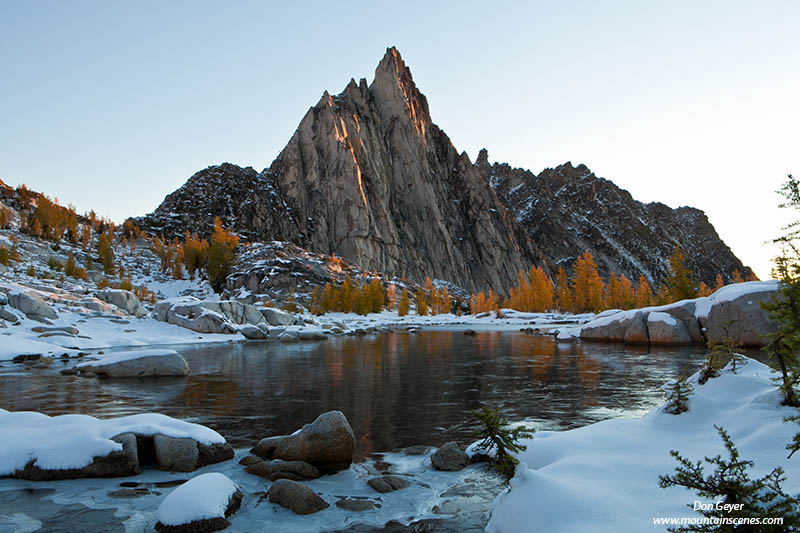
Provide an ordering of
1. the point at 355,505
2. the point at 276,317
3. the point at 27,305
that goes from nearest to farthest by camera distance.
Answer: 1. the point at 355,505
2. the point at 27,305
3. the point at 276,317

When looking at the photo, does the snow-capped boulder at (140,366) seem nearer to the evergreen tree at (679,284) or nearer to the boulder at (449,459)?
the boulder at (449,459)

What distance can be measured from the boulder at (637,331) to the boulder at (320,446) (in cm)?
3648

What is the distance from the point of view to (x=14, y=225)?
120688mm

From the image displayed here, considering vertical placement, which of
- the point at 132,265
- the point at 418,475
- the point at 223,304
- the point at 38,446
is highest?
the point at 132,265

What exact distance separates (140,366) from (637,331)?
126 ft

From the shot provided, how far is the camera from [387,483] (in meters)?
8.75

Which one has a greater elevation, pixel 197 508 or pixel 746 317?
pixel 746 317

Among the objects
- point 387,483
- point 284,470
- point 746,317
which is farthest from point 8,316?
point 746,317

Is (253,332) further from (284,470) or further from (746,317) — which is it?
(746,317)

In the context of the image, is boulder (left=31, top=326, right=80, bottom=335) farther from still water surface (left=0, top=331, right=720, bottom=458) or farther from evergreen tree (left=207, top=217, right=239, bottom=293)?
evergreen tree (left=207, top=217, right=239, bottom=293)

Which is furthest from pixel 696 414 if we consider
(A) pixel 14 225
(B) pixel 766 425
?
(A) pixel 14 225

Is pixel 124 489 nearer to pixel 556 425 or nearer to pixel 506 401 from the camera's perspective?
pixel 556 425

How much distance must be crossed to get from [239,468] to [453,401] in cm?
906

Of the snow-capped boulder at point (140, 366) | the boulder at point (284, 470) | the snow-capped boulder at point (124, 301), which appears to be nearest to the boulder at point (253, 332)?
the snow-capped boulder at point (124, 301)
